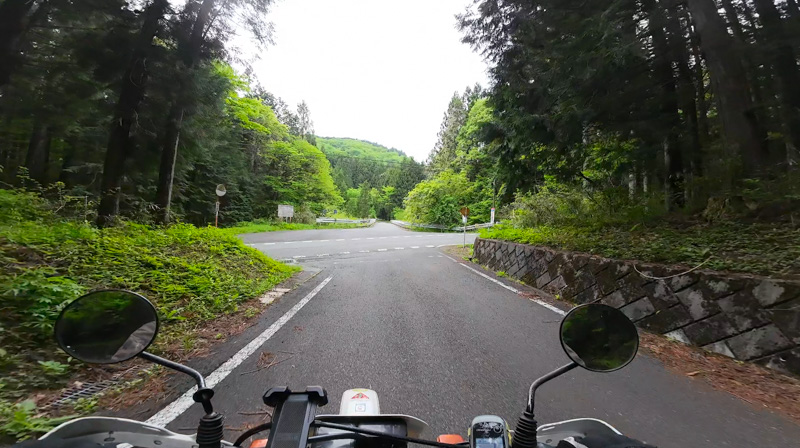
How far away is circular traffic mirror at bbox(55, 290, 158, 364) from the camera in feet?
4.74

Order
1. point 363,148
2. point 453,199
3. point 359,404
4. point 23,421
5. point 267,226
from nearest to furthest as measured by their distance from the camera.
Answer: point 359,404 → point 23,421 → point 267,226 → point 453,199 → point 363,148

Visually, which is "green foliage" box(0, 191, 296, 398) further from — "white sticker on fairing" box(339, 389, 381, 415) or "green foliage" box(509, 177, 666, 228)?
"green foliage" box(509, 177, 666, 228)

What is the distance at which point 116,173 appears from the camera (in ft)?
29.0

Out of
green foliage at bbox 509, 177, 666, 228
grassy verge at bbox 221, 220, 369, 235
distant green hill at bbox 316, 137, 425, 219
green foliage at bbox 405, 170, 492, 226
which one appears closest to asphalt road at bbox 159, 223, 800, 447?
green foliage at bbox 509, 177, 666, 228

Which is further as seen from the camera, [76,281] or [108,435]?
[76,281]

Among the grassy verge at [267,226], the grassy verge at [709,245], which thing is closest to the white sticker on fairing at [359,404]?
the grassy verge at [709,245]

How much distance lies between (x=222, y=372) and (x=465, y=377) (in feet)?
7.50

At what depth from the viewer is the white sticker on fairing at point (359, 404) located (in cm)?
154

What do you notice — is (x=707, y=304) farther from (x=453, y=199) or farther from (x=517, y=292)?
(x=453, y=199)

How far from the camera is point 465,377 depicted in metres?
3.25

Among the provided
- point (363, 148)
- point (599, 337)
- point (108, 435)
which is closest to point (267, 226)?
point (108, 435)

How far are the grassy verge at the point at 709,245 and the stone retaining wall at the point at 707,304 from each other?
0.98ft

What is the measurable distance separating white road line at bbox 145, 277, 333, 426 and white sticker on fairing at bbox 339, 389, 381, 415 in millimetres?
1604

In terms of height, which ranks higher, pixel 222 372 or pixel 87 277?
pixel 87 277
